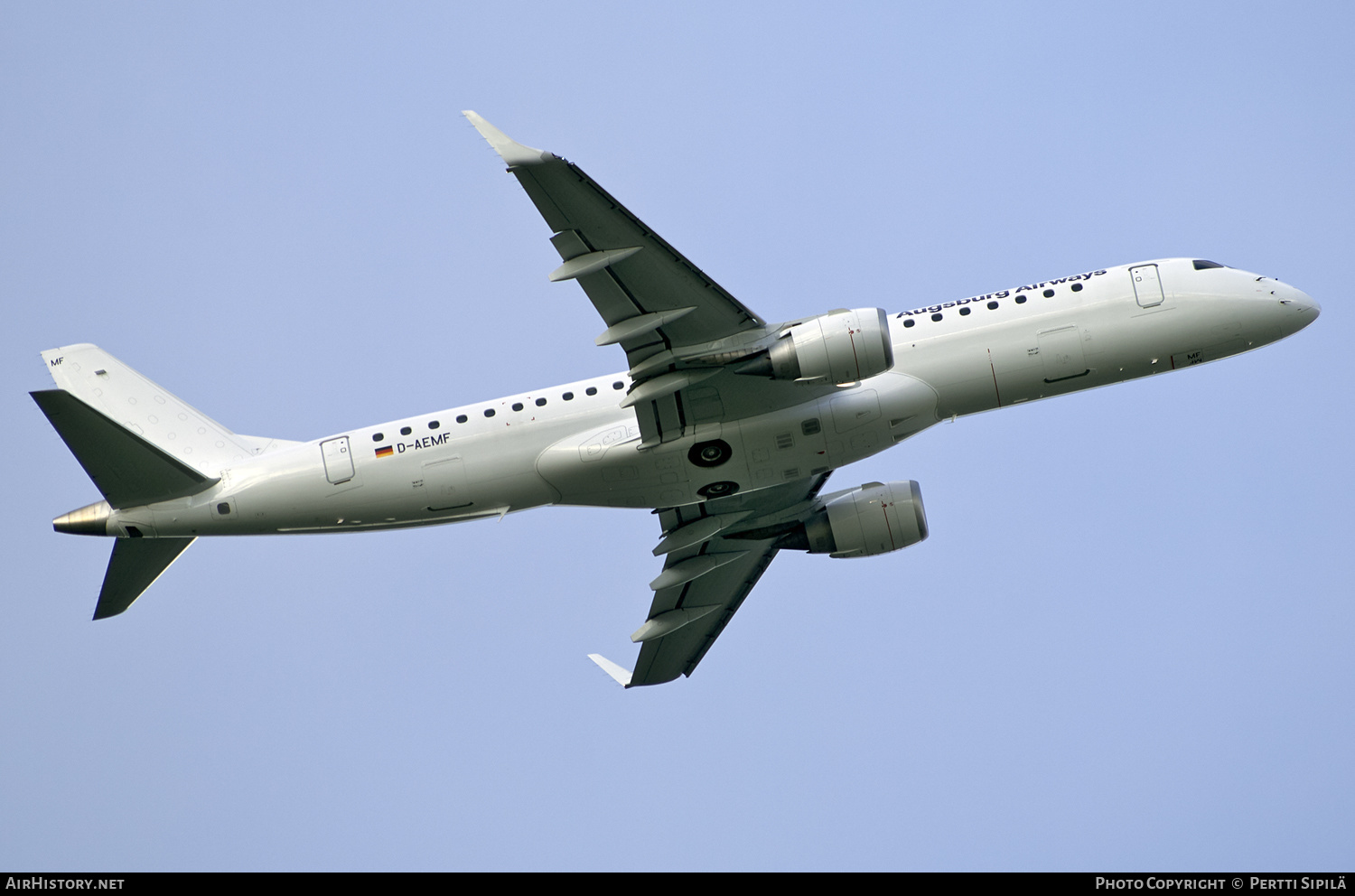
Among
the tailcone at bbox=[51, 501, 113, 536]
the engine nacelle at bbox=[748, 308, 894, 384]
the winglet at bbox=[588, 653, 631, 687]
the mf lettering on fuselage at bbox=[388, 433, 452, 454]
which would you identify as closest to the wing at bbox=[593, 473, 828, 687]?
the winglet at bbox=[588, 653, 631, 687]

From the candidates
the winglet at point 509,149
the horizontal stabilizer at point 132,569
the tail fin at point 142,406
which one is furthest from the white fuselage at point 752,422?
the winglet at point 509,149

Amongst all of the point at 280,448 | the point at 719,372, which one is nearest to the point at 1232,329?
the point at 719,372

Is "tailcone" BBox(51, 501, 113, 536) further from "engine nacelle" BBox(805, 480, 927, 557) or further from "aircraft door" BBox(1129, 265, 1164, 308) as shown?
"aircraft door" BBox(1129, 265, 1164, 308)

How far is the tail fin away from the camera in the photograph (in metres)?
35.0

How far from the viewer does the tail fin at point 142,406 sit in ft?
115

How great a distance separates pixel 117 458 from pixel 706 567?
16543 millimetres

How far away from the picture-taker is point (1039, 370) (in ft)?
106

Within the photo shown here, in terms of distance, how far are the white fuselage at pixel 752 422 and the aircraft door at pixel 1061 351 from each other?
0.03 meters

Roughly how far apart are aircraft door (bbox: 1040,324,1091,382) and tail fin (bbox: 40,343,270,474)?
70.0ft

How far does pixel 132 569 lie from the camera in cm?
3381

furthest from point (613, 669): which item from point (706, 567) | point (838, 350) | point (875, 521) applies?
point (838, 350)
